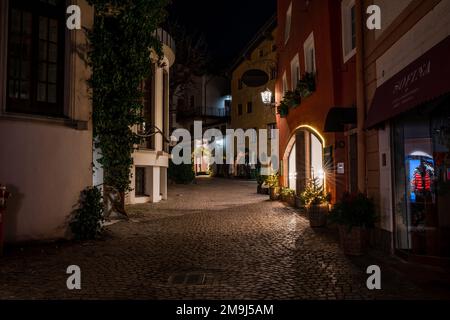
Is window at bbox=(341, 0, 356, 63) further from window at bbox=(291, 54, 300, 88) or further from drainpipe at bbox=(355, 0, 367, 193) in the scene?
window at bbox=(291, 54, 300, 88)

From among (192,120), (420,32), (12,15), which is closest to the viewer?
(420,32)

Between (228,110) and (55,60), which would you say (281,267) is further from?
(228,110)

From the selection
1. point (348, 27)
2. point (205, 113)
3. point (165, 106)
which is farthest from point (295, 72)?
point (205, 113)

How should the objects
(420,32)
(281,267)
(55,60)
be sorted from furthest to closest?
(55,60)
(281,267)
(420,32)

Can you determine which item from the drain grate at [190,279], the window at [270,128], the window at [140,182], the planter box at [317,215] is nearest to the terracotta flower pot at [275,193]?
the window at [140,182]

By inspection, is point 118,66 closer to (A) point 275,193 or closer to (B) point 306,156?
(B) point 306,156

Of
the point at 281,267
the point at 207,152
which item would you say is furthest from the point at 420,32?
the point at 207,152

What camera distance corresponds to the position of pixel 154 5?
1050 centimetres

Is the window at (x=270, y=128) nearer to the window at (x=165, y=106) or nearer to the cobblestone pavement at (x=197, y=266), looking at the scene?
the window at (x=165, y=106)

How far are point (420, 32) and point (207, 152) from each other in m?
39.4

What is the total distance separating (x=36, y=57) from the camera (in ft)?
29.0

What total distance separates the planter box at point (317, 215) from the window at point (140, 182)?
9.14 m

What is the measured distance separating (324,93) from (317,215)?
353 cm

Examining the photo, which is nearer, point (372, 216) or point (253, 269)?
point (253, 269)
